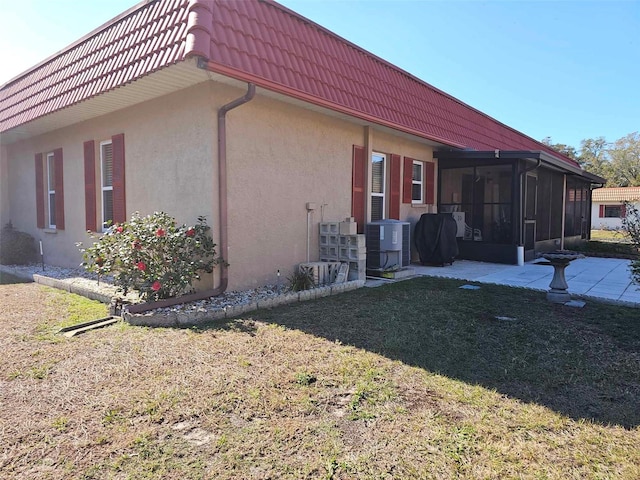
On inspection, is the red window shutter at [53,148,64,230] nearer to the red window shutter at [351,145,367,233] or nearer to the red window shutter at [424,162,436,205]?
the red window shutter at [351,145,367,233]

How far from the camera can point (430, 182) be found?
11.1m

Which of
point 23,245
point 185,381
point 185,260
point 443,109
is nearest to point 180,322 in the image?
point 185,260

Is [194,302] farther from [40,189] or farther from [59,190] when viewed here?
[40,189]

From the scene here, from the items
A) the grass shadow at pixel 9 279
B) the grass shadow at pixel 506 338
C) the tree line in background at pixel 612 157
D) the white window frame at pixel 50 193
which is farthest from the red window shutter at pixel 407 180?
the tree line in background at pixel 612 157

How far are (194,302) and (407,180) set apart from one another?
21.3ft

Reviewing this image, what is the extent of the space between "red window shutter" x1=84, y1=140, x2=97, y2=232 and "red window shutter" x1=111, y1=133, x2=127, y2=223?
92 cm

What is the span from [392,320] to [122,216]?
5165 millimetres

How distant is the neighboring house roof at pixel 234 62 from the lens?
5.12 m

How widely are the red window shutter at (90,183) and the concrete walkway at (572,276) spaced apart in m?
6.70

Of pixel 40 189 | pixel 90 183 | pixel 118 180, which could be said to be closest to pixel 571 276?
pixel 118 180

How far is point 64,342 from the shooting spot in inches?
163

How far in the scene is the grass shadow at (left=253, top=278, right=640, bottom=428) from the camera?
309 cm

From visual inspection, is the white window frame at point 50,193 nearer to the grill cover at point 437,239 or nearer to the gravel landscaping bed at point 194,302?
the gravel landscaping bed at point 194,302

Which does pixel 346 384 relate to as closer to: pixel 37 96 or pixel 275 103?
pixel 275 103
